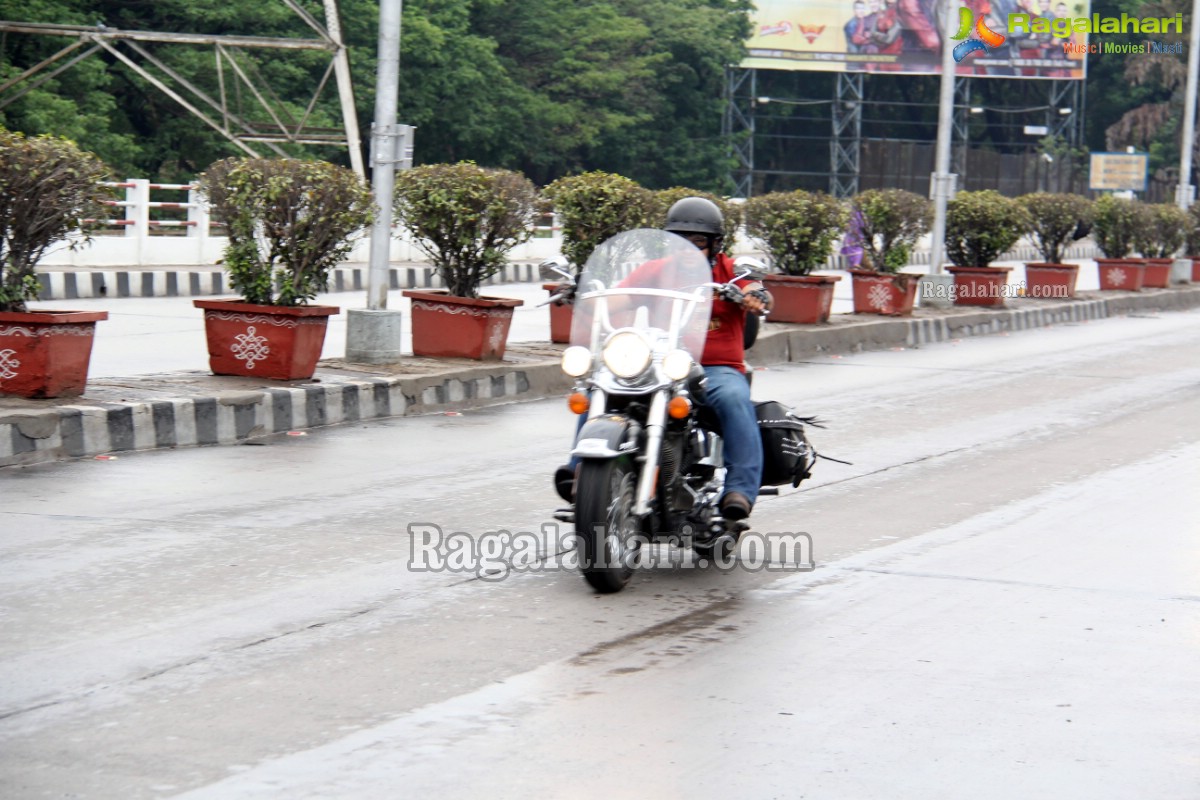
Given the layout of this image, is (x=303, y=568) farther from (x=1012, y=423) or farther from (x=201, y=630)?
(x=1012, y=423)

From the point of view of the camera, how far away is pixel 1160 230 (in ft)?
105

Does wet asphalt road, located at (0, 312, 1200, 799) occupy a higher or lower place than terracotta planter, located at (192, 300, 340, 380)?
lower

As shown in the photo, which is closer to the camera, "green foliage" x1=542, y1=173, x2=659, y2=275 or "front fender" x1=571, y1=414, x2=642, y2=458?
"front fender" x1=571, y1=414, x2=642, y2=458

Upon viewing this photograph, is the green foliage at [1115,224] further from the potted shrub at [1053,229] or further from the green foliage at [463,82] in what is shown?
the green foliage at [463,82]

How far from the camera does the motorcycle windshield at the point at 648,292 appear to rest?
6727 millimetres

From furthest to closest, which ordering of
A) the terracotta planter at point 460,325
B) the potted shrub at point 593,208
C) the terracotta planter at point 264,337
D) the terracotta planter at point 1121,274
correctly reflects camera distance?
the terracotta planter at point 1121,274 < the potted shrub at point 593,208 < the terracotta planter at point 460,325 < the terracotta planter at point 264,337

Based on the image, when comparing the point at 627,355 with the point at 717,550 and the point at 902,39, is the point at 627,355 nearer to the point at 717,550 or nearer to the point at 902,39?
the point at 717,550

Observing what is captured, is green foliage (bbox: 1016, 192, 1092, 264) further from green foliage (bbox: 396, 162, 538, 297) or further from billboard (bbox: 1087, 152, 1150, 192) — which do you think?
billboard (bbox: 1087, 152, 1150, 192)

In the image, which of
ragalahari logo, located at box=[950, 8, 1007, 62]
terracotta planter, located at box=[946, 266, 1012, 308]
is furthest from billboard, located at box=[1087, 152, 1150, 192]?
terracotta planter, located at box=[946, 266, 1012, 308]

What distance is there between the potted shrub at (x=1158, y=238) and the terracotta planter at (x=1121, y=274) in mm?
627

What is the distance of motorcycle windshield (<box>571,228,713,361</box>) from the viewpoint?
22.1 ft

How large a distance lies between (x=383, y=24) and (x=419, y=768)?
969 centimetres

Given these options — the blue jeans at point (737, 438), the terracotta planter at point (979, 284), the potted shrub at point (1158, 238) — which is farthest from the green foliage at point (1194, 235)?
the blue jeans at point (737, 438)

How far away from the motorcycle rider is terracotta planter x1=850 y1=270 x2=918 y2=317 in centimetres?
1376
